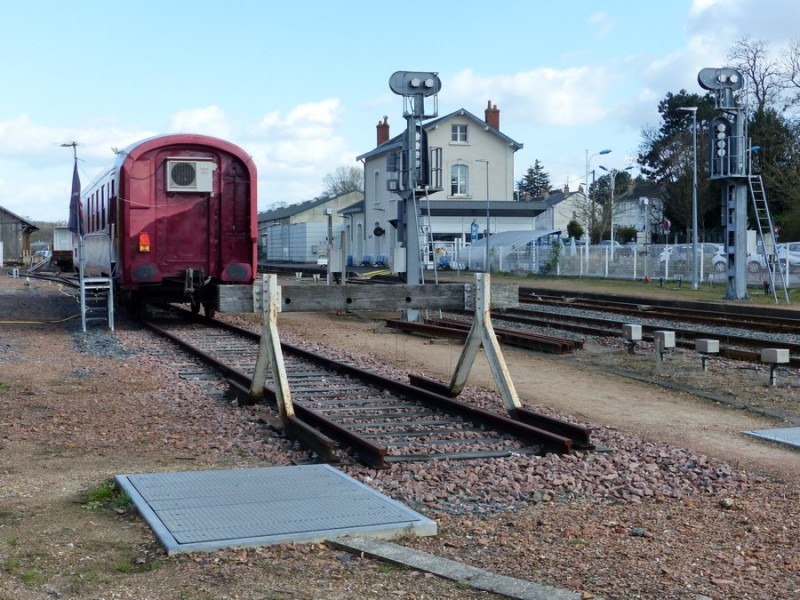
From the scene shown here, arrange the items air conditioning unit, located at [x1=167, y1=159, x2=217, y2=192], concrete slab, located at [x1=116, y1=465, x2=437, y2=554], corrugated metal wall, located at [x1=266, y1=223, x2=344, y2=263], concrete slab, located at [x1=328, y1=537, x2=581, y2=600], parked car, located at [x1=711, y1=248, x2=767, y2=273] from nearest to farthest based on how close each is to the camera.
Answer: concrete slab, located at [x1=328, y1=537, x2=581, y2=600] < concrete slab, located at [x1=116, y1=465, x2=437, y2=554] < air conditioning unit, located at [x1=167, y1=159, x2=217, y2=192] < parked car, located at [x1=711, y1=248, x2=767, y2=273] < corrugated metal wall, located at [x1=266, y1=223, x2=344, y2=263]

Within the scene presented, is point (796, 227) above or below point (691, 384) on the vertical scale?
above

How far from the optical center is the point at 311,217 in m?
91.2

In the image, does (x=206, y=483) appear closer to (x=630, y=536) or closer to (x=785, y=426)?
(x=630, y=536)

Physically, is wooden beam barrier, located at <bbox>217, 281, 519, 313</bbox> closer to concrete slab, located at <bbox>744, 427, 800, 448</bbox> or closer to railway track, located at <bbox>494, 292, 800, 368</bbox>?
concrete slab, located at <bbox>744, 427, 800, 448</bbox>

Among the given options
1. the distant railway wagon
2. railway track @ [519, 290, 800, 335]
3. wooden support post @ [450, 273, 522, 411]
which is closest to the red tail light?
the distant railway wagon

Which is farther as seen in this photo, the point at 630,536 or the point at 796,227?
the point at 796,227

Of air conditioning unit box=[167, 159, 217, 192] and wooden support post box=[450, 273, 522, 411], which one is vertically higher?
air conditioning unit box=[167, 159, 217, 192]

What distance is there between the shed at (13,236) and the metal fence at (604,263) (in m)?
34.0

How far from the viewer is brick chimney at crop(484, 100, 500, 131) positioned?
2444 inches

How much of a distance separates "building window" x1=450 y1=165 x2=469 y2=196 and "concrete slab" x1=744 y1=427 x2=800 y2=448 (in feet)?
175

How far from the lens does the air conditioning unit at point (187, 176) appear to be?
57.5 ft

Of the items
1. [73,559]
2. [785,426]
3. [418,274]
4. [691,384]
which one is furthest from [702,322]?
[73,559]

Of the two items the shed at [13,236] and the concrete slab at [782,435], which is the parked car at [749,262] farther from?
the shed at [13,236]

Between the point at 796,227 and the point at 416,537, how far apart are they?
43.9 m
